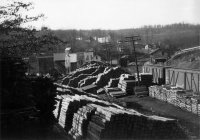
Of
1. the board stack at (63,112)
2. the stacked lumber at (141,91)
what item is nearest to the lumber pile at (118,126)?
the board stack at (63,112)

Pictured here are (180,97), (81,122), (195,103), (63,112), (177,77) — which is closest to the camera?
(81,122)

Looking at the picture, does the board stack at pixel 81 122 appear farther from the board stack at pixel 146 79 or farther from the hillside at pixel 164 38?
the hillside at pixel 164 38

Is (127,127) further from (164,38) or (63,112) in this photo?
(164,38)

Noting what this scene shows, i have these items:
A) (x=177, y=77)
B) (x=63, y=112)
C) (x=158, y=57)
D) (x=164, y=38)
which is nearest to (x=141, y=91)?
(x=177, y=77)

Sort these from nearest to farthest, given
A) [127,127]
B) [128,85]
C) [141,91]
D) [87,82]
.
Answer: [127,127]
[141,91]
[128,85]
[87,82]

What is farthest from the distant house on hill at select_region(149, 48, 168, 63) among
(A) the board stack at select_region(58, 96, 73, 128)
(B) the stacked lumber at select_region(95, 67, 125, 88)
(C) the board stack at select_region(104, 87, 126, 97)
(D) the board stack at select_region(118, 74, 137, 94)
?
(A) the board stack at select_region(58, 96, 73, 128)

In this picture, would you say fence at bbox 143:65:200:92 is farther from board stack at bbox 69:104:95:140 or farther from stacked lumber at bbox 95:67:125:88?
board stack at bbox 69:104:95:140
